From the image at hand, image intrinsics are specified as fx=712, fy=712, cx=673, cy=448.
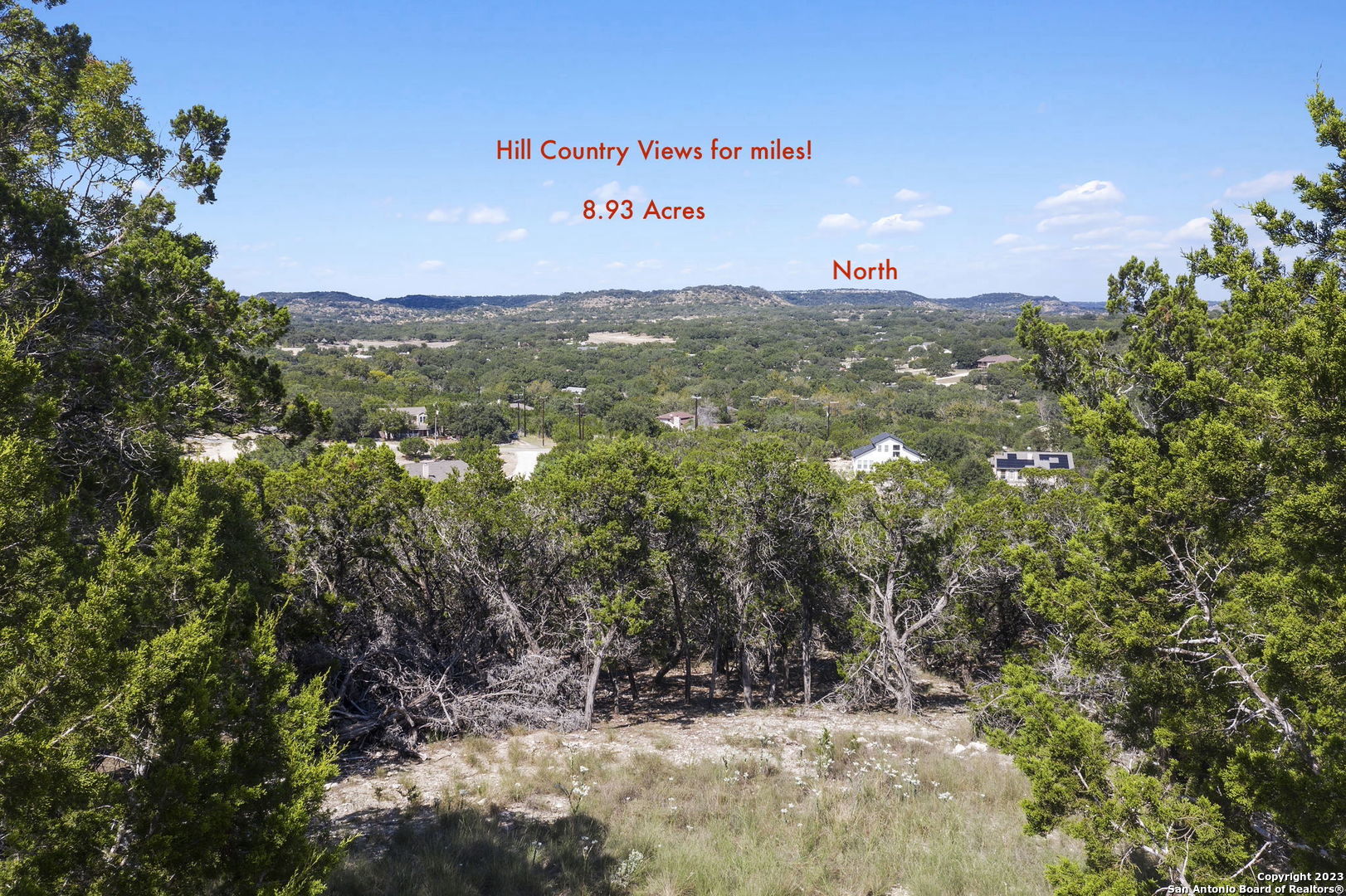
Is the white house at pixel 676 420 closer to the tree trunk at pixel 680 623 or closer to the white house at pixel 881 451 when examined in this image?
the white house at pixel 881 451

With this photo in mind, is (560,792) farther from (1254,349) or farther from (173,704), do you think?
(1254,349)

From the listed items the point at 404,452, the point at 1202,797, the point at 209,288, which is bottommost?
the point at 404,452

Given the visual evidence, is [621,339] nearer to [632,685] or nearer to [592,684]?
[632,685]

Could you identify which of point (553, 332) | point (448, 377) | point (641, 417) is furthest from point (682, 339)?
point (641, 417)

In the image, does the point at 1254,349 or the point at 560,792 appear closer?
the point at 1254,349

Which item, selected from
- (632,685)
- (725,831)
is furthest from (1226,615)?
(632,685)

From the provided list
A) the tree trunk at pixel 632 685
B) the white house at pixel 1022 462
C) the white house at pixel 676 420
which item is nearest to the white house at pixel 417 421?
the white house at pixel 676 420
